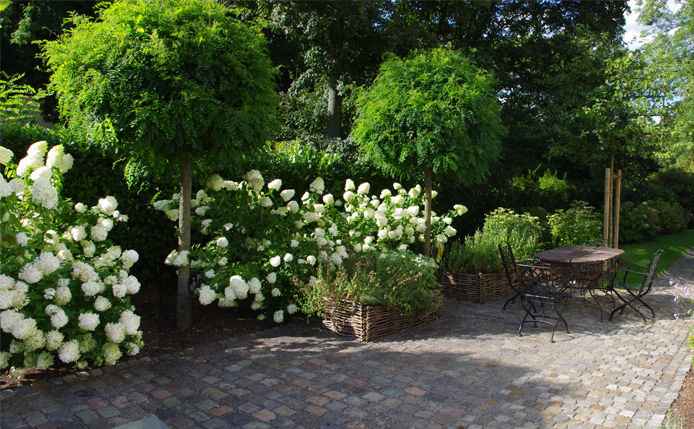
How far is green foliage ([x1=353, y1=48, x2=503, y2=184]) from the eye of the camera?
6.77m

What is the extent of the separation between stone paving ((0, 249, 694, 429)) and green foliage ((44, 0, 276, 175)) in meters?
2.02

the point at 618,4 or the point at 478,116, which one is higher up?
the point at 618,4

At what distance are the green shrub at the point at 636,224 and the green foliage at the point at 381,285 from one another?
10348mm

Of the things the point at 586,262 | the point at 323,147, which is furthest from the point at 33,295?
the point at 323,147

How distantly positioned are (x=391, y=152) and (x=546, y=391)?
152 inches

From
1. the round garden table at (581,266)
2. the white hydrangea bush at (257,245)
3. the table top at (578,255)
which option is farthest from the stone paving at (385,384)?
the table top at (578,255)

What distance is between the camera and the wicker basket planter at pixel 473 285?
7375mm

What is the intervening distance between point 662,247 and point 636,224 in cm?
99

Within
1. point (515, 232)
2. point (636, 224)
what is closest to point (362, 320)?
point (515, 232)

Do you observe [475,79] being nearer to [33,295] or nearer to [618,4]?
[33,295]

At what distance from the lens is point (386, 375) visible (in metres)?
4.49

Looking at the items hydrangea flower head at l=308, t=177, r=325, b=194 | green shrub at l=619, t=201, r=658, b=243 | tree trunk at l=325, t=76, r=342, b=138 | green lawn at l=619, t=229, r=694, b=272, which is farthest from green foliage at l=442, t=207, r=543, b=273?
green shrub at l=619, t=201, r=658, b=243

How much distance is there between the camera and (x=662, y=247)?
13.7m

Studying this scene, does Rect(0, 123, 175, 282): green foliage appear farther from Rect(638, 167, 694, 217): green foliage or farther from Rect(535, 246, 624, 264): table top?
Rect(638, 167, 694, 217): green foliage
